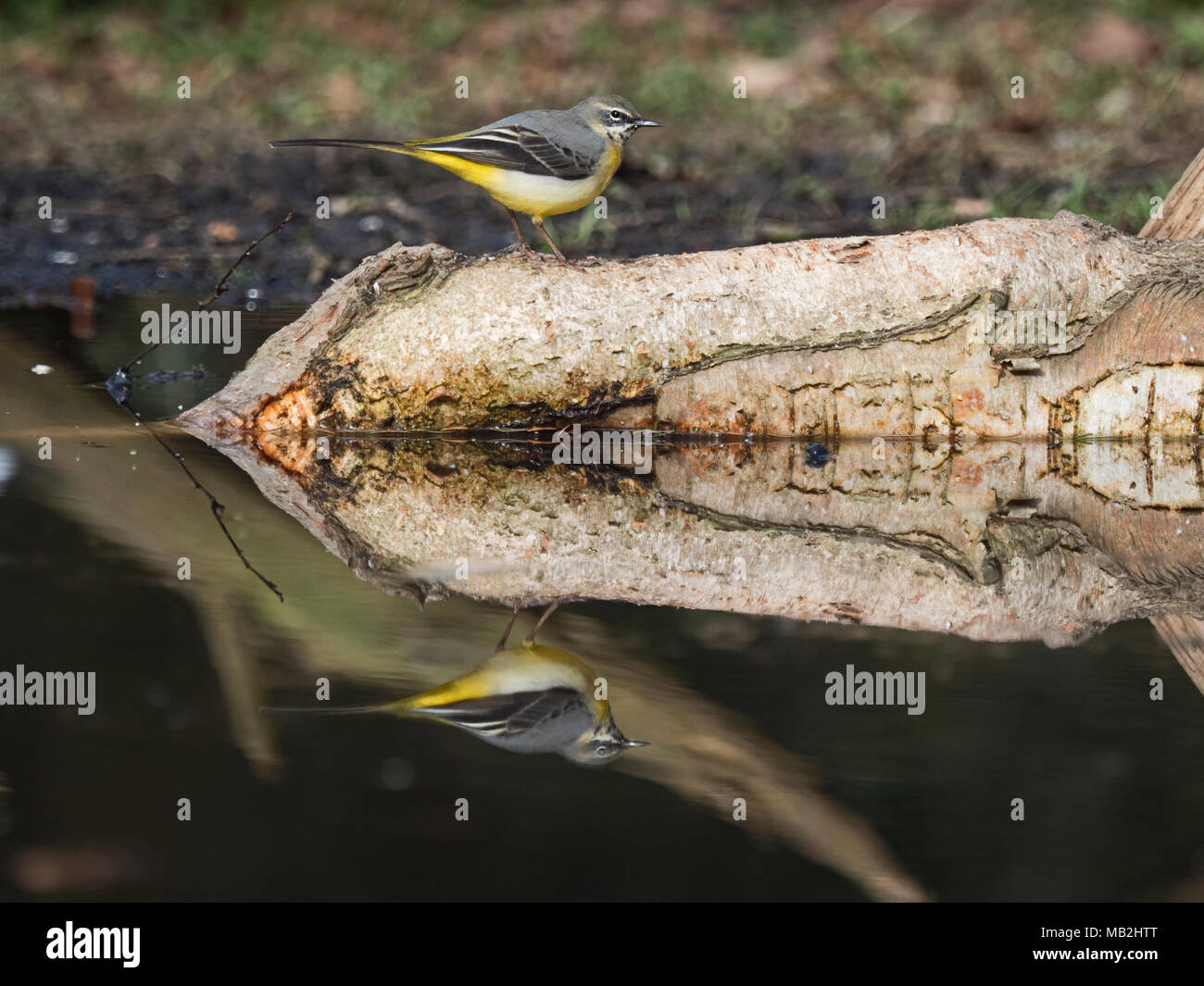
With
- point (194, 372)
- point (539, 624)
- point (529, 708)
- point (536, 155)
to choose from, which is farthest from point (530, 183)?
point (529, 708)

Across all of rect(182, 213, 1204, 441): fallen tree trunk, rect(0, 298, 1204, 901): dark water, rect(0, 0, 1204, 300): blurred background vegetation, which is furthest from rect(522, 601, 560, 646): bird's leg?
rect(0, 0, 1204, 300): blurred background vegetation

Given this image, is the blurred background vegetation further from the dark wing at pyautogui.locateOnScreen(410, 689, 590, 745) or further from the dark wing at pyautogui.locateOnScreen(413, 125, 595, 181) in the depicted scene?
the dark wing at pyautogui.locateOnScreen(410, 689, 590, 745)

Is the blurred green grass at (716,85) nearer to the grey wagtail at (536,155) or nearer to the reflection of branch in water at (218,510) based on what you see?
A: the grey wagtail at (536,155)

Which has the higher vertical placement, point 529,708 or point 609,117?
point 609,117

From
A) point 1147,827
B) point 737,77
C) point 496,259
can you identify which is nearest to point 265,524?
point 496,259

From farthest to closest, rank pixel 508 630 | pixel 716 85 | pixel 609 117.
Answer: pixel 716 85
pixel 609 117
pixel 508 630

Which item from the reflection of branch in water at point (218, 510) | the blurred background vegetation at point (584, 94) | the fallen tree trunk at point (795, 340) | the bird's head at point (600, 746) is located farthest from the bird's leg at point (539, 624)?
the blurred background vegetation at point (584, 94)

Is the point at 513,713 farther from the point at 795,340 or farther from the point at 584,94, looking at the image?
the point at 584,94
